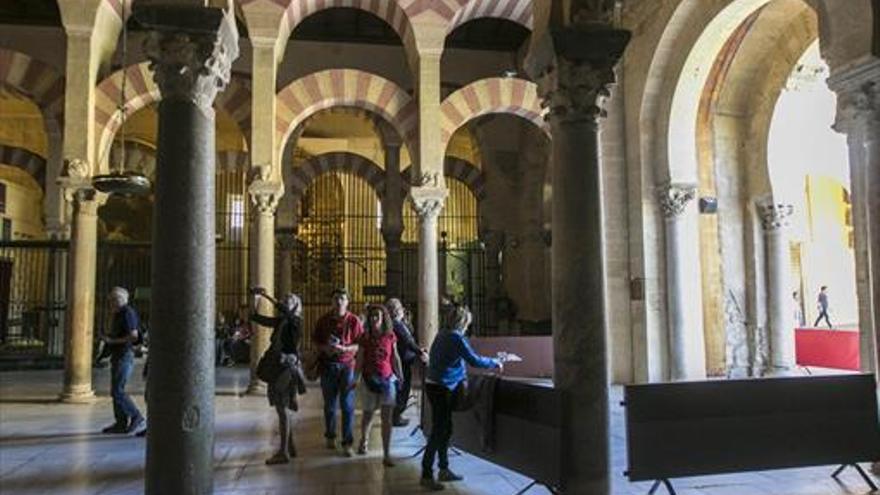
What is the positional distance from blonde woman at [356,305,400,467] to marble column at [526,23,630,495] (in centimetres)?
160

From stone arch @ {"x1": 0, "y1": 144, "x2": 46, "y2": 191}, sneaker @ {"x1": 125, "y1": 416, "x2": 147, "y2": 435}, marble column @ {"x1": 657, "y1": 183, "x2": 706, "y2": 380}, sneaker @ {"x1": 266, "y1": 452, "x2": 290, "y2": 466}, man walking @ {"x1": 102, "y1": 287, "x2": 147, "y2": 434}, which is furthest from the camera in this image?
stone arch @ {"x1": 0, "y1": 144, "x2": 46, "y2": 191}

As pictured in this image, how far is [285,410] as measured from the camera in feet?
17.9

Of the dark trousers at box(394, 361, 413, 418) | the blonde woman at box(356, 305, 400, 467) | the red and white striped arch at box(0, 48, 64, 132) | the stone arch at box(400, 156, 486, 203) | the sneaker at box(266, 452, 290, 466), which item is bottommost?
the sneaker at box(266, 452, 290, 466)

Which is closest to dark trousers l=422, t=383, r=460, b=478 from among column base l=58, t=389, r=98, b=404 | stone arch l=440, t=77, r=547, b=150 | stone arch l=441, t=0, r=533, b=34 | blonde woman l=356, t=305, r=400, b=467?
blonde woman l=356, t=305, r=400, b=467

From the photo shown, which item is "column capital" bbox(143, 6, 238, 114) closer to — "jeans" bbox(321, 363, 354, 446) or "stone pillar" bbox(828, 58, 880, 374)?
"jeans" bbox(321, 363, 354, 446)

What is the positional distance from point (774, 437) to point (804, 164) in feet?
29.2

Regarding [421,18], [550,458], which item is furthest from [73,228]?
[550,458]

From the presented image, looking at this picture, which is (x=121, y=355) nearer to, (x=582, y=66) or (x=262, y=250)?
(x=262, y=250)

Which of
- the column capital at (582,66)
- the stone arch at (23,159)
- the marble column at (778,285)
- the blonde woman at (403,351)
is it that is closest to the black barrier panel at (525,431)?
the blonde woman at (403,351)

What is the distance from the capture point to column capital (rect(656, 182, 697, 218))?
9453 millimetres

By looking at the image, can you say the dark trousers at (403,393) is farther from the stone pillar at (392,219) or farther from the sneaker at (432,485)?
the stone pillar at (392,219)

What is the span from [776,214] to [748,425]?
261 inches

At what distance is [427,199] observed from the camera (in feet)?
32.9

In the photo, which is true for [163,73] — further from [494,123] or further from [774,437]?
[494,123]
